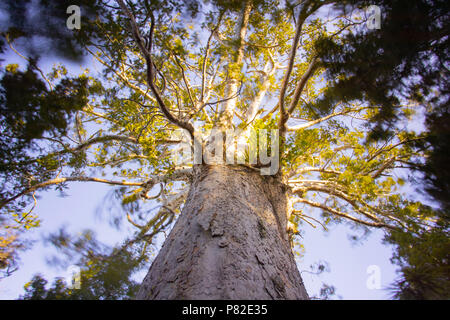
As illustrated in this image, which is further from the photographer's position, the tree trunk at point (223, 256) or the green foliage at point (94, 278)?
the green foliage at point (94, 278)

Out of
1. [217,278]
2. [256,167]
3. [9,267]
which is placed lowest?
[9,267]

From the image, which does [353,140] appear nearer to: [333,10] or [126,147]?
[333,10]

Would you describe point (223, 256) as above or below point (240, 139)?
below

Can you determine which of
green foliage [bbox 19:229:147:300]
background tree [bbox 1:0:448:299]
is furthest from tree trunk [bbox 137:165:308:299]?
green foliage [bbox 19:229:147:300]

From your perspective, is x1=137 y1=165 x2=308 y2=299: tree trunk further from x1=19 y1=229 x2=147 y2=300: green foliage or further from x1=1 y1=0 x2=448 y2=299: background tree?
x1=19 y1=229 x2=147 y2=300: green foliage

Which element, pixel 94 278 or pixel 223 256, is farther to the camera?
pixel 94 278

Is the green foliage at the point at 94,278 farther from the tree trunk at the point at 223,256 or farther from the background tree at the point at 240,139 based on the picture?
the tree trunk at the point at 223,256

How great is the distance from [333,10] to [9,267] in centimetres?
431

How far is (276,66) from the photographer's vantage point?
5.29 metres

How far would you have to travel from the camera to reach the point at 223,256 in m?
1.15

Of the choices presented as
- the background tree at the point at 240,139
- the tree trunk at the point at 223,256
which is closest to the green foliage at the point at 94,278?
the background tree at the point at 240,139

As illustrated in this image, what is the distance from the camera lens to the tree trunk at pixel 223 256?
100 centimetres

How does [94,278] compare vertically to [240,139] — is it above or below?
below
